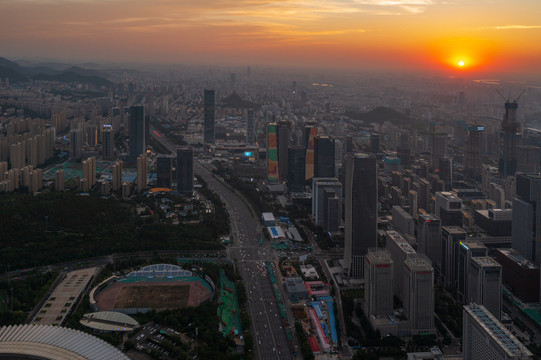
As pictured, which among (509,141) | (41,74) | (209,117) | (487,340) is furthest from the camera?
(41,74)

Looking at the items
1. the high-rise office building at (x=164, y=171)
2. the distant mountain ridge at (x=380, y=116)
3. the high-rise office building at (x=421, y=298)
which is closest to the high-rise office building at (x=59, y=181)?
the high-rise office building at (x=164, y=171)

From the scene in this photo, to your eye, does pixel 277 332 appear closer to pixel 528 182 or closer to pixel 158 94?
pixel 528 182

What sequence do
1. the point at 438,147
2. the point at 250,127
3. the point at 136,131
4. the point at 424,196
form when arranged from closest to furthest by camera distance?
the point at 424,196 < the point at 438,147 < the point at 136,131 < the point at 250,127

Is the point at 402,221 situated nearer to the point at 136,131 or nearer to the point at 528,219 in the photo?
the point at 528,219

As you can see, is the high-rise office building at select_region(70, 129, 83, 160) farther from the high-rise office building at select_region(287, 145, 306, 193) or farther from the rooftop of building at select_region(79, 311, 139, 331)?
the rooftop of building at select_region(79, 311, 139, 331)

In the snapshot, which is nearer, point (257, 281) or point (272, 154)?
point (257, 281)

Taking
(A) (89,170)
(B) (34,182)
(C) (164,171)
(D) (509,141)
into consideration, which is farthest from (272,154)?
(D) (509,141)
